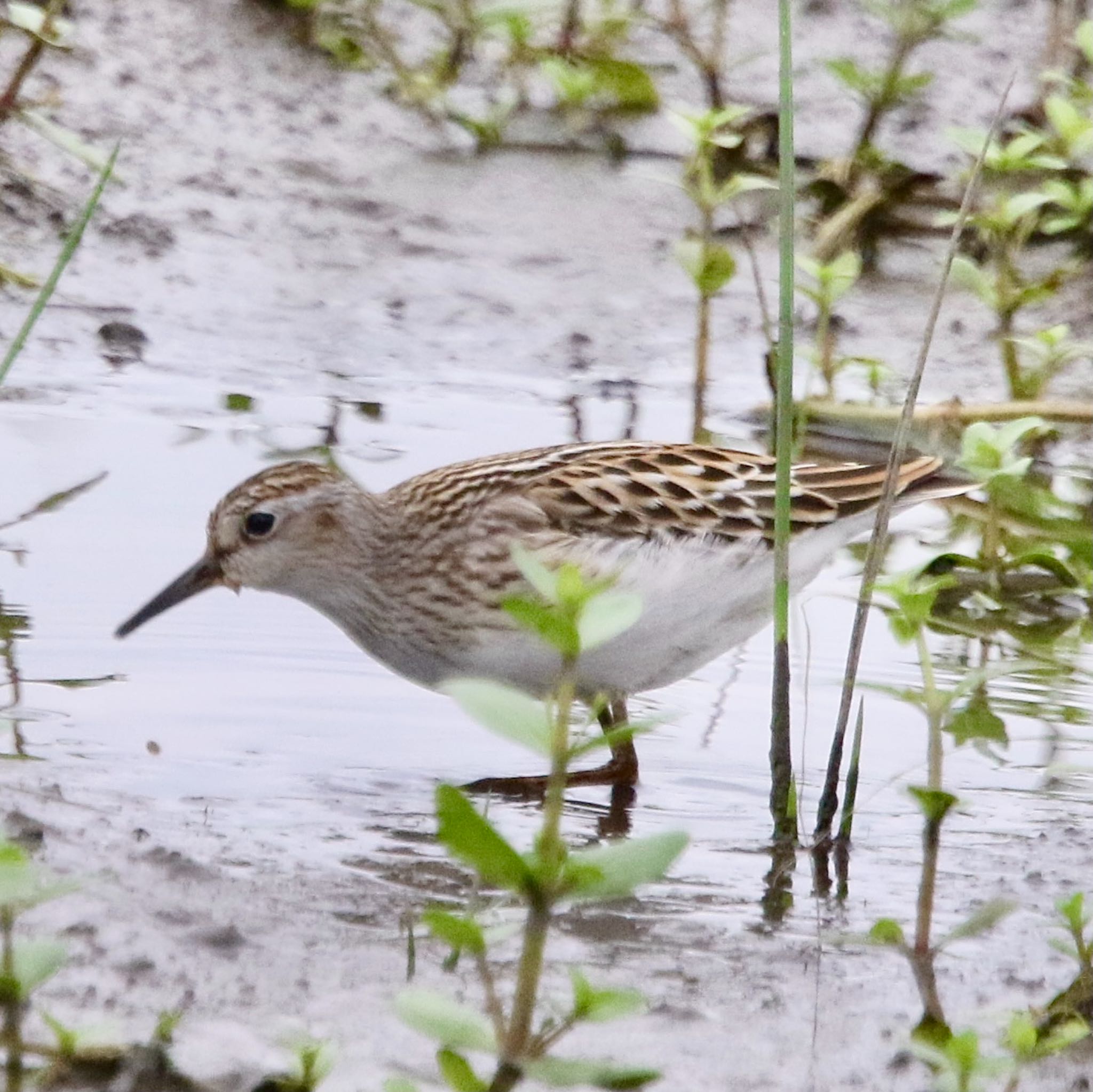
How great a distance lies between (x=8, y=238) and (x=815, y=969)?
207 inches

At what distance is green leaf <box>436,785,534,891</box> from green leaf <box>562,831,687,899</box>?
0.06 meters

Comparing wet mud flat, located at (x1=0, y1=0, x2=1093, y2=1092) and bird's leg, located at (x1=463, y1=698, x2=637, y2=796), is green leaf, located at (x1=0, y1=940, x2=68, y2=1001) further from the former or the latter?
bird's leg, located at (x1=463, y1=698, x2=637, y2=796)

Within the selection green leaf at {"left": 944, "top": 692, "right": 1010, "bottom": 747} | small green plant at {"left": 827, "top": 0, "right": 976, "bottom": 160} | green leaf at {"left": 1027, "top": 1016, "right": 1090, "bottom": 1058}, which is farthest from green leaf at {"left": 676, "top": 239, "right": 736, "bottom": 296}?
green leaf at {"left": 1027, "top": 1016, "right": 1090, "bottom": 1058}

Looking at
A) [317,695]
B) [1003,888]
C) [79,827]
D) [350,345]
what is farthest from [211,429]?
[1003,888]

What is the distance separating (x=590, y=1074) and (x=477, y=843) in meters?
0.33

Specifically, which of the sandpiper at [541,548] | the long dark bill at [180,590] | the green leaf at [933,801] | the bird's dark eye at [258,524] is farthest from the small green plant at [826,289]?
the green leaf at [933,801]

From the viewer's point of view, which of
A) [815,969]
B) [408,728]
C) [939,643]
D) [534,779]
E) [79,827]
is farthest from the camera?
[939,643]

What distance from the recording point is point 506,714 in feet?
8.80

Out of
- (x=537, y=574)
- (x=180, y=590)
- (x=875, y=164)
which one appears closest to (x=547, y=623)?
(x=537, y=574)

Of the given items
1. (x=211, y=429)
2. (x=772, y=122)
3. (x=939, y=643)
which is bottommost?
(x=939, y=643)

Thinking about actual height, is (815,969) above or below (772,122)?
below

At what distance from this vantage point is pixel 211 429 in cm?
699

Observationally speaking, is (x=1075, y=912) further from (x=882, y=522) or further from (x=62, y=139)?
(x=62, y=139)

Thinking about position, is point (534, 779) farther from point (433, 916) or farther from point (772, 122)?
point (772, 122)
